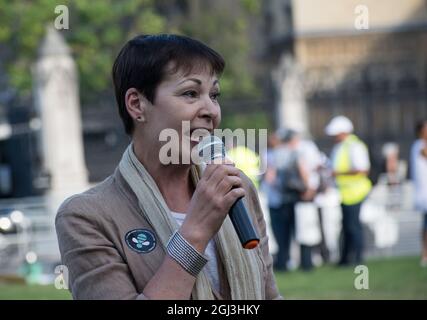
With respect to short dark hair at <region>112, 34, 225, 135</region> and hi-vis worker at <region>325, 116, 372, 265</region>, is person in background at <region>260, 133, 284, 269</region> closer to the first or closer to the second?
hi-vis worker at <region>325, 116, 372, 265</region>

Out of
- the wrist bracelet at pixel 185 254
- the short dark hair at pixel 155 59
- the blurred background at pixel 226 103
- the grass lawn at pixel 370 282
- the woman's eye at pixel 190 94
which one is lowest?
the wrist bracelet at pixel 185 254

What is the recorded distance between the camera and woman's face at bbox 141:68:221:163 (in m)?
3.09

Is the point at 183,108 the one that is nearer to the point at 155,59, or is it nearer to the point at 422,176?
the point at 155,59

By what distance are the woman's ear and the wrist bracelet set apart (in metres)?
0.43

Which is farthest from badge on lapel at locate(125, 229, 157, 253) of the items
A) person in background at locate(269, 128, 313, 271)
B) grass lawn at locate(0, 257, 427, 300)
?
person in background at locate(269, 128, 313, 271)

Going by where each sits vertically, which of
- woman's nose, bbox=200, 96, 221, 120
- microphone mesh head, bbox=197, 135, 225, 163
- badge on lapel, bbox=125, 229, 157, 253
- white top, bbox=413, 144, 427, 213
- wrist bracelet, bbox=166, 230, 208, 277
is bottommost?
wrist bracelet, bbox=166, 230, 208, 277

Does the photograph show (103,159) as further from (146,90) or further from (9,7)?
(146,90)

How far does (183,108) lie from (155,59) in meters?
0.17

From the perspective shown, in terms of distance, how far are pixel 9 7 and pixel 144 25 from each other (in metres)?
3.60

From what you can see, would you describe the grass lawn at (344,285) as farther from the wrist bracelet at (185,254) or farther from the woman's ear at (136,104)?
the wrist bracelet at (185,254)

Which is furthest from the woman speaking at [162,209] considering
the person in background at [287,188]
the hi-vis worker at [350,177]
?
the person in background at [287,188]

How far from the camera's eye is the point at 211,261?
3146 millimetres

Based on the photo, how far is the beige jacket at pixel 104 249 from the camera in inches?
117

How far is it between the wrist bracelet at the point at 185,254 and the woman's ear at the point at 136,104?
1.43 ft
